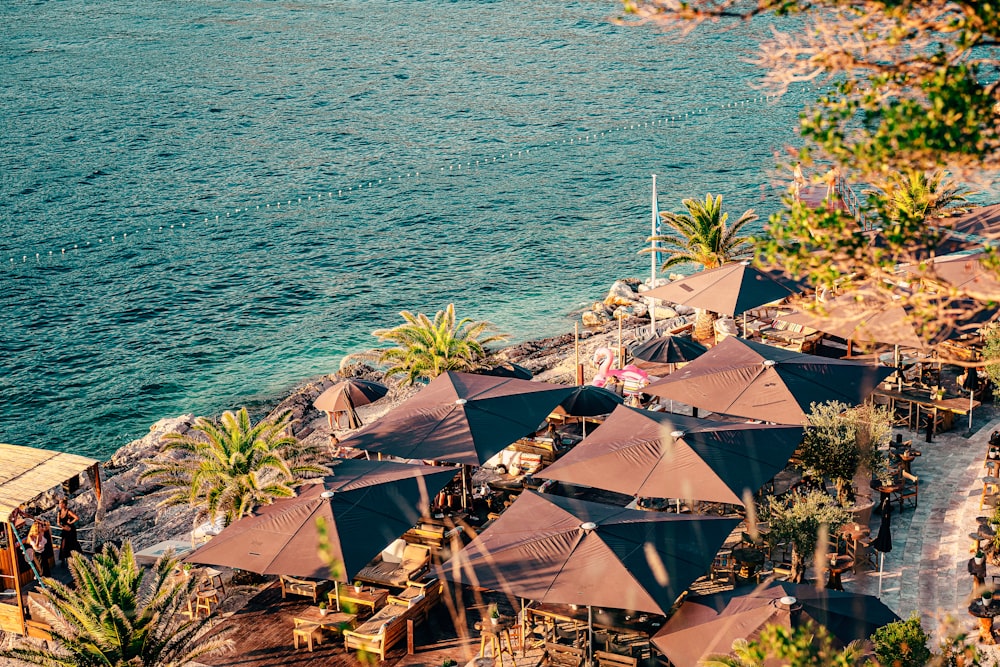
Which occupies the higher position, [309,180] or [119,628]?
[119,628]

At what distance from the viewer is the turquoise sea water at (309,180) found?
3953 centimetres

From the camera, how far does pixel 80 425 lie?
34.2 m

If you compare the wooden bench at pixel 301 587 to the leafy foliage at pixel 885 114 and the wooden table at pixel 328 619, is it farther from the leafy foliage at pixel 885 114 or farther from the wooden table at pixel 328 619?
the leafy foliage at pixel 885 114

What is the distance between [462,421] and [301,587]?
3999mm

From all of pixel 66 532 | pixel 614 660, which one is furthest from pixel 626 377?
pixel 66 532

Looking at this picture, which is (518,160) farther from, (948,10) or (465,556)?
(948,10)

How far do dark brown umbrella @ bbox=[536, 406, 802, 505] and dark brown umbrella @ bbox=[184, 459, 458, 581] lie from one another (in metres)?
2.08

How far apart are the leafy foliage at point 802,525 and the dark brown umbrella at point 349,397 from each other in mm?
→ 10405

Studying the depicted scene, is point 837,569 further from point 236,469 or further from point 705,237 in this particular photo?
point 705,237

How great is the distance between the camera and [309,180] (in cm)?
6000

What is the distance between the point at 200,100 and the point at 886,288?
74.8 meters

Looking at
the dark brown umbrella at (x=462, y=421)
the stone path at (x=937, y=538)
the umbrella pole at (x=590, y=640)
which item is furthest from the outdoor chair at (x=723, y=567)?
the dark brown umbrella at (x=462, y=421)

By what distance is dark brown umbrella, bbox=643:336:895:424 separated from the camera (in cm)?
1880

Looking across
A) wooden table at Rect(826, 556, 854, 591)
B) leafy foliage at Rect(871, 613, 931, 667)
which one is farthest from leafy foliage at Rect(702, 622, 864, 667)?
wooden table at Rect(826, 556, 854, 591)
